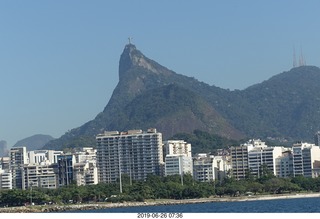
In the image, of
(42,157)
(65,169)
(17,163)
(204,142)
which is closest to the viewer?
(65,169)

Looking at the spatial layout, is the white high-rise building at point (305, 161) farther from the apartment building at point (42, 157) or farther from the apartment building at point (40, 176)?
the apartment building at point (42, 157)

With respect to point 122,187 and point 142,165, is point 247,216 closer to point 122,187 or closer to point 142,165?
point 122,187

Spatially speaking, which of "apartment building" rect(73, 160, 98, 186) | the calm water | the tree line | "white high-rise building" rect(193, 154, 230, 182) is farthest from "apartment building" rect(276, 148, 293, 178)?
the calm water

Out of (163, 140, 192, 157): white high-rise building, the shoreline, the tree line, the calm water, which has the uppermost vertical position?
(163, 140, 192, 157): white high-rise building

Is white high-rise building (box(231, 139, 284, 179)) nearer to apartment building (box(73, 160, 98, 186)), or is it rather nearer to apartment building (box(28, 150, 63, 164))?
apartment building (box(73, 160, 98, 186))

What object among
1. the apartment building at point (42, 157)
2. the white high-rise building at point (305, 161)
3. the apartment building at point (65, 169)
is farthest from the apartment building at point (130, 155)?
the apartment building at point (42, 157)

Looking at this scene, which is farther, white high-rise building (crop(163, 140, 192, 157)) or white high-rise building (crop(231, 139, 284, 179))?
white high-rise building (crop(163, 140, 192, 157))

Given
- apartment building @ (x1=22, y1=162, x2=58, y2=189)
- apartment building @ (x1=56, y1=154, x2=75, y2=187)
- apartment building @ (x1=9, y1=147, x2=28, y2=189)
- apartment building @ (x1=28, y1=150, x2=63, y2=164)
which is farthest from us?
apartment building @ (x1=28, y1=150, x2=63, y2=164)

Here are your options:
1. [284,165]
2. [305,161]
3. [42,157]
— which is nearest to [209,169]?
[284,165]

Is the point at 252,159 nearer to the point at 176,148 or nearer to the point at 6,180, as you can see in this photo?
the point at 176,148
